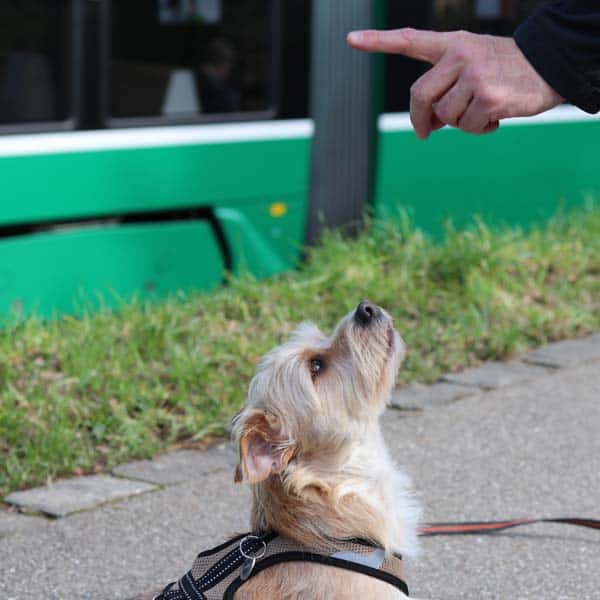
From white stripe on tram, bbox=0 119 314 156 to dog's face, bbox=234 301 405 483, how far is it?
447 cm

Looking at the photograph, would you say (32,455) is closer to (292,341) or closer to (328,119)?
(292,341)

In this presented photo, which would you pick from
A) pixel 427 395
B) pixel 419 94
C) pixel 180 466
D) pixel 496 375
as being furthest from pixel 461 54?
pixel 496 375

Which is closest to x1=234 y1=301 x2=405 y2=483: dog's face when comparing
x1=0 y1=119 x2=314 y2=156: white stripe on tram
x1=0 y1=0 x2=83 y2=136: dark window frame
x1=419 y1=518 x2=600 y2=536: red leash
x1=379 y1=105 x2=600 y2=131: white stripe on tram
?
x1=419 y1=518 x2=600 y2=536: red leash

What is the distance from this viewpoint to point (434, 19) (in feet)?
31.5

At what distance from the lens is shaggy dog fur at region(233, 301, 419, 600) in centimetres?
316

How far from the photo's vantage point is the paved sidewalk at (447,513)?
4246 millimetres

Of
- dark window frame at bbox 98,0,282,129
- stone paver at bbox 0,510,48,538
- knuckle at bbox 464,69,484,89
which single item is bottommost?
stone paver at bbox 0,510,48,538

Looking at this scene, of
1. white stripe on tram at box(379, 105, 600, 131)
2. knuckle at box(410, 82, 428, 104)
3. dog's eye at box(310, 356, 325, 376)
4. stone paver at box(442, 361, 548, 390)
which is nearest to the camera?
knuckle at box(410, 82, 428, 104)

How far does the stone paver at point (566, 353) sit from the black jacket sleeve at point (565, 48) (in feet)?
13.4

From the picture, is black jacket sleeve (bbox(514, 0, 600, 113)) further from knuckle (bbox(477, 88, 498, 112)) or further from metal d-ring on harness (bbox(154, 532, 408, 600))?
metal d-ring on harness (bbox(154, 532, 408, 600))

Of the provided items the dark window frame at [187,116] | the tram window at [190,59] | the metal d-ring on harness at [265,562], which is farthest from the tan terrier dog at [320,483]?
the tram window at [190,59]

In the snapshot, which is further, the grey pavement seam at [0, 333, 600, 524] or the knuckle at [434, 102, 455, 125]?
the grey pavement seam at [0, 333, 600, 524]

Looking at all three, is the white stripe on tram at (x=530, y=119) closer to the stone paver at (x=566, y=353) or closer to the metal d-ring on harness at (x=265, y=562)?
the stone paver at (x=566, y=353)

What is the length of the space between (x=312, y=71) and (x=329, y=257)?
5.56 ft
